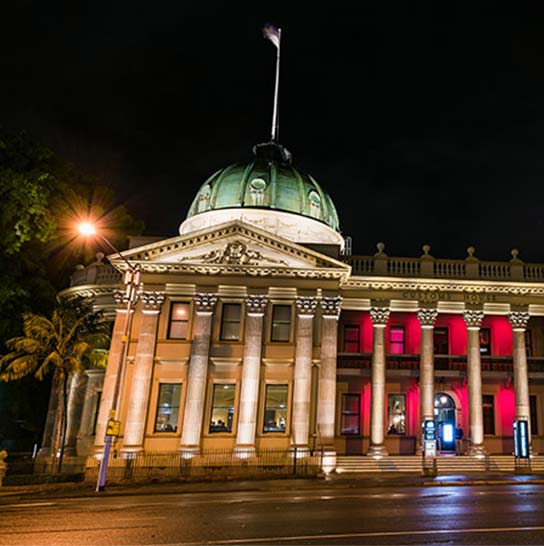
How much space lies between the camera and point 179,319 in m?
28.6

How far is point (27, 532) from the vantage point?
1024cm

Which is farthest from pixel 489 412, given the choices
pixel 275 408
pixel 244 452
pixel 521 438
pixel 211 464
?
pixel 211 464

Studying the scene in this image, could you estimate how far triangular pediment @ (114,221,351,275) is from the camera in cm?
2830

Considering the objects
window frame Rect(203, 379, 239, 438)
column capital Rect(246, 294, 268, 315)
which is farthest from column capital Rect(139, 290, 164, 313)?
window frame Rect(203, 379, 239, 438)

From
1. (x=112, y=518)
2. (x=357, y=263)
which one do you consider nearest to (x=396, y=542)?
(x=112, y=518)

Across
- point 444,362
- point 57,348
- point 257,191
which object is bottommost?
point 57,348

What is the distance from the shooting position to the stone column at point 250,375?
2609 cm

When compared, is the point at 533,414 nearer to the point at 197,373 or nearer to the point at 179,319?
the point at 197,373

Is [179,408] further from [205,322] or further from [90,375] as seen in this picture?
[90,375]

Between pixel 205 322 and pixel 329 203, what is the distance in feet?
59.6

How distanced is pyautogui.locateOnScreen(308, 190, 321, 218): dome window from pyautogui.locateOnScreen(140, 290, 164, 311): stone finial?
14905 millimetres

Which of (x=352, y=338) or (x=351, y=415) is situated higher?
(x=352, y=338)

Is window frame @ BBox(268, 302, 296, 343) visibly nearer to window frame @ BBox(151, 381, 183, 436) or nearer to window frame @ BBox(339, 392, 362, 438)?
window frame @ BBox(151, 381, 183, 436)

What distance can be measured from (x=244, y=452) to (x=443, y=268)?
48.4 ft
